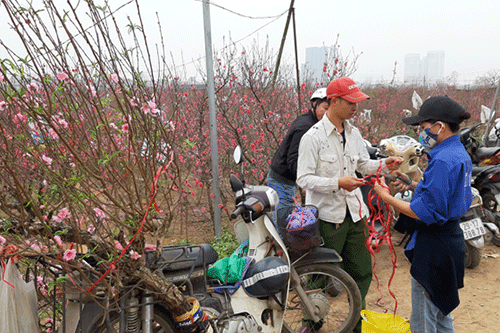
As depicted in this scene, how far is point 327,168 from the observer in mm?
2715

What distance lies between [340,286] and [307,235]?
27.4 inches

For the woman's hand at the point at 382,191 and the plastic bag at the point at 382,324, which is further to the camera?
the plastic bag at the point at 382,324

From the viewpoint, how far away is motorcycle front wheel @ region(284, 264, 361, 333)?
2719 millimetres

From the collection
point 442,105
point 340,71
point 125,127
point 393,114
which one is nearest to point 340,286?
point 442,105

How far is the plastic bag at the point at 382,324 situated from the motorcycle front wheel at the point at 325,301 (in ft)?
0.54

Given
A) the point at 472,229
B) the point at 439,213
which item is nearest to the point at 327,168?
the point at 439,213

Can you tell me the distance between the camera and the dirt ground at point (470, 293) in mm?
3275

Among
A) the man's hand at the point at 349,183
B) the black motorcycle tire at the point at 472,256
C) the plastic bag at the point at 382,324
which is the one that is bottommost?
the black motorcycle tire at the point at 472,256

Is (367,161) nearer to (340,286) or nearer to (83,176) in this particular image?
(340,286)

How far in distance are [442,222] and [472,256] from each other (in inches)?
104

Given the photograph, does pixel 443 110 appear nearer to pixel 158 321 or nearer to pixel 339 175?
pixel 339 175

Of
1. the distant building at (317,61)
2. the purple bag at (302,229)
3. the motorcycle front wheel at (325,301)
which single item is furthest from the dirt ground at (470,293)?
the distant building at (317,61)

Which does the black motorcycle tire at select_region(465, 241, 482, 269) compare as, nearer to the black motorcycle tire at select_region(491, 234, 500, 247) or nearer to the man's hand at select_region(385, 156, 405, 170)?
the black motorcycle tire at select_region(491, 234, 500, 247)

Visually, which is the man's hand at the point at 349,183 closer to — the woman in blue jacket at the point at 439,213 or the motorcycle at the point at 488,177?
the woman in blue jacket at the point at 439,213
